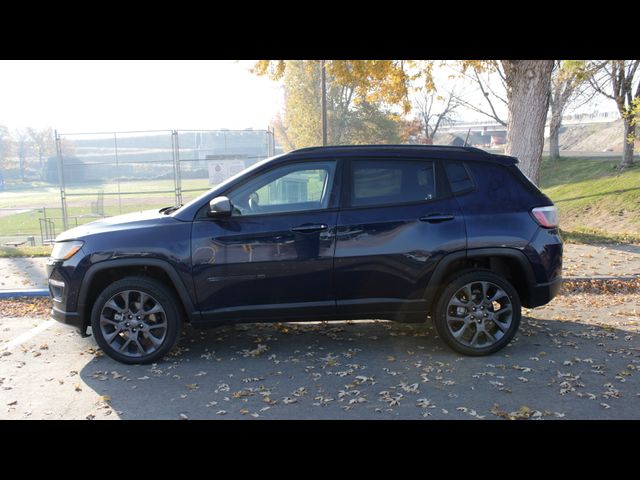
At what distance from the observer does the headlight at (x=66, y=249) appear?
201 inches

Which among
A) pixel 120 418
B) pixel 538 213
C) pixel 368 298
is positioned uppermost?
pixel 538 213

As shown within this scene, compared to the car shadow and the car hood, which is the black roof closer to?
the car hood

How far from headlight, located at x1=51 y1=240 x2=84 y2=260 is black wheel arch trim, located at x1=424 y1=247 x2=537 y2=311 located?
3261mm

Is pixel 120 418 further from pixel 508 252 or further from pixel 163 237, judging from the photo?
pixel 508 252

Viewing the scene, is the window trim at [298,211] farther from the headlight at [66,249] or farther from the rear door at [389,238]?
the headlight at [66,249]

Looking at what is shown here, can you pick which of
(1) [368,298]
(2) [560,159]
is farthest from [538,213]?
(2) [560,159]

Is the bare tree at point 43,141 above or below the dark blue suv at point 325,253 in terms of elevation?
Result: above

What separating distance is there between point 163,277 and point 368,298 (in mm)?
1929

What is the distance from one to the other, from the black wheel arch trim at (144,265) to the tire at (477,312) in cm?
232

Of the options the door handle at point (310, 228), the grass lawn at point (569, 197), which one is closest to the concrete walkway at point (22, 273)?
the door handle at point (310, 228)

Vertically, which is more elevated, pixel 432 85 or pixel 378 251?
pixel 432 85

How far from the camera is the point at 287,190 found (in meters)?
5.21

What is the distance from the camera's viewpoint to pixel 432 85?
476 inches

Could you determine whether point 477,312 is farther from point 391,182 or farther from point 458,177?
point 391,182
